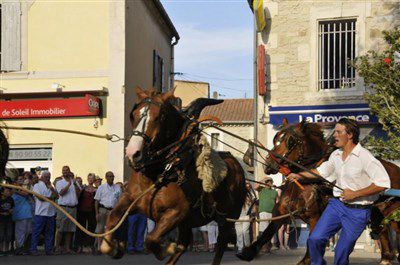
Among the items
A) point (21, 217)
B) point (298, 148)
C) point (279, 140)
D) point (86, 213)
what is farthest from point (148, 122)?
point (86, 213)

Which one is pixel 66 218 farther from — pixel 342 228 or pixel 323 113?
pixel 342 228

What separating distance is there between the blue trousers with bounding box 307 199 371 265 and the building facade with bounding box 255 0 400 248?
12.6 m

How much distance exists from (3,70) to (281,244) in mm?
10817

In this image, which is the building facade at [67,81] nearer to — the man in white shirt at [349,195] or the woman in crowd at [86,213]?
the woman in crowd at [86,213]

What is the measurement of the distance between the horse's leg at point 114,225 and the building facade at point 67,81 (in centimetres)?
1370

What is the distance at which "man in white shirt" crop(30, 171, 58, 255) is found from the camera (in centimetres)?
1620

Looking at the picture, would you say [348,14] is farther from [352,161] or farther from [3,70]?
[352,161]

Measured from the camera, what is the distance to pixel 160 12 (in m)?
29.6

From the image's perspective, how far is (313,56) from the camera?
20.2m

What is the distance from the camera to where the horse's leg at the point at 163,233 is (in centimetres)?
794

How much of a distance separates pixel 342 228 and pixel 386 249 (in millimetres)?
4822

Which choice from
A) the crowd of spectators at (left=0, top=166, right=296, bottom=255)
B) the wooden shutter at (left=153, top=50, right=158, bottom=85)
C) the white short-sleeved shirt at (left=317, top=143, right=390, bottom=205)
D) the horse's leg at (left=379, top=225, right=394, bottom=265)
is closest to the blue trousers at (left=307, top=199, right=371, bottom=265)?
the white short-sleeved shirt at (left=317, top=143, right=390, bottom=205)

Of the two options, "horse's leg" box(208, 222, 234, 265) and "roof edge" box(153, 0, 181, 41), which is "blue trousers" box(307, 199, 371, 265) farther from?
"roof edge" box(153, 0, 181, 41)

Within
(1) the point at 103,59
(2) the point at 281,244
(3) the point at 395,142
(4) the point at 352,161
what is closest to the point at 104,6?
(1) the point at 103,59
